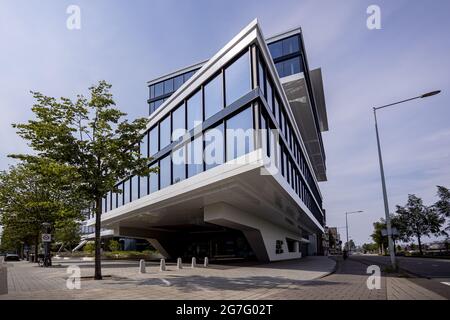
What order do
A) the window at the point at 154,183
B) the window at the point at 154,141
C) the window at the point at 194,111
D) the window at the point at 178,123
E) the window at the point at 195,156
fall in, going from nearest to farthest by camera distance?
the window at the point at 195,156, the window at the point at 194,111, the window at the point at 178,123, the window at the point at 154,183, the window at the point at 154,141

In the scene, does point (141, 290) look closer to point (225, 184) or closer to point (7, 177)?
point (225, 184)

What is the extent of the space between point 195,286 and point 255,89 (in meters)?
11.7

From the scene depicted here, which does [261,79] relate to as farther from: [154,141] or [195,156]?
[154,141]

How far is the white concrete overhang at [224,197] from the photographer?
20.4 m

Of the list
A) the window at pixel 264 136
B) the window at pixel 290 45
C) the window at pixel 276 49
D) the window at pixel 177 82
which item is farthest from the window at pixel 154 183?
the window at pixel 177 82

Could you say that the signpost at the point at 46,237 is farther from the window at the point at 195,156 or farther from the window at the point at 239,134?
the window at the point at 239,134

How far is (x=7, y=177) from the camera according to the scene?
33000 millimetres

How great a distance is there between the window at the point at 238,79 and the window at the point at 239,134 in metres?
1.34

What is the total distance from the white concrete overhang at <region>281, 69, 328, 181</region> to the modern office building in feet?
0.58

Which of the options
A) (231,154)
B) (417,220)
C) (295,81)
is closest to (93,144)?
(231,154)

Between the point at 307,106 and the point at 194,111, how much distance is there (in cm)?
2201
